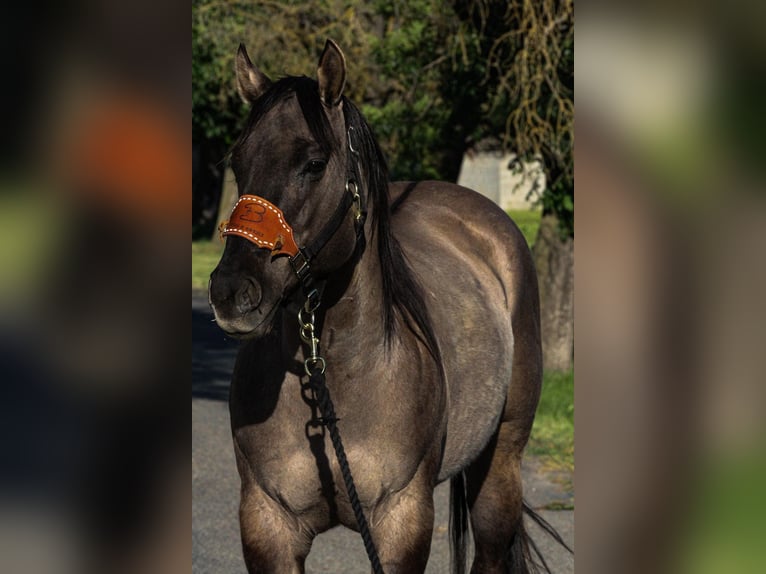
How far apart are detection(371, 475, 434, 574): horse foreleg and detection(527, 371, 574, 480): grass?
14.8ft

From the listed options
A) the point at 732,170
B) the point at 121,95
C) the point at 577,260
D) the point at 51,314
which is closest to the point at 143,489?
the point at 51,314

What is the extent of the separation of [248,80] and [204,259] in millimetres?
22173

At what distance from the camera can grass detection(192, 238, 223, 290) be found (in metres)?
21.3

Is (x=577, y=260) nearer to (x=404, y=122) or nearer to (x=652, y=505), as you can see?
(x=652, y=505)

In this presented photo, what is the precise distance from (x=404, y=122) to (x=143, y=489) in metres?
10.6

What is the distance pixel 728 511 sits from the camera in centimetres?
107

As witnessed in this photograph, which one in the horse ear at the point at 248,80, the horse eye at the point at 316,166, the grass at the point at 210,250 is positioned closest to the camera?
the horse eye at the point at 316,166

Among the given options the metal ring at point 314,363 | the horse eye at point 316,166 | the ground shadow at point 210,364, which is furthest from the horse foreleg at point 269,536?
the ground shadow at point 210,364

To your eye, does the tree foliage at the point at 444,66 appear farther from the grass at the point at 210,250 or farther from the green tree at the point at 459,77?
the grass at the point at 210,250

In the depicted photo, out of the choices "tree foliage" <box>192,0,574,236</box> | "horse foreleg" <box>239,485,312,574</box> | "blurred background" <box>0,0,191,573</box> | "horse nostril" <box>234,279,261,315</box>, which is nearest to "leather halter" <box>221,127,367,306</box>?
"horse nostril" <box>234,279,261,315</box>

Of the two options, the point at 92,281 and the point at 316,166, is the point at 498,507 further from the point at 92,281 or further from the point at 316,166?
the point at 92,281

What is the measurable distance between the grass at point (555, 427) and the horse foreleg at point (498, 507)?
293 cm

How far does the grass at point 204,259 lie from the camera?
21.3 metres

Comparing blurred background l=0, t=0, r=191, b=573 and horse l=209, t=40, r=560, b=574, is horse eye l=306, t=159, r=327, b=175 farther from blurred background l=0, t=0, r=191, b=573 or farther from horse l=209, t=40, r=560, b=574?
blurred background l=0, t=0, r=191, b=573
